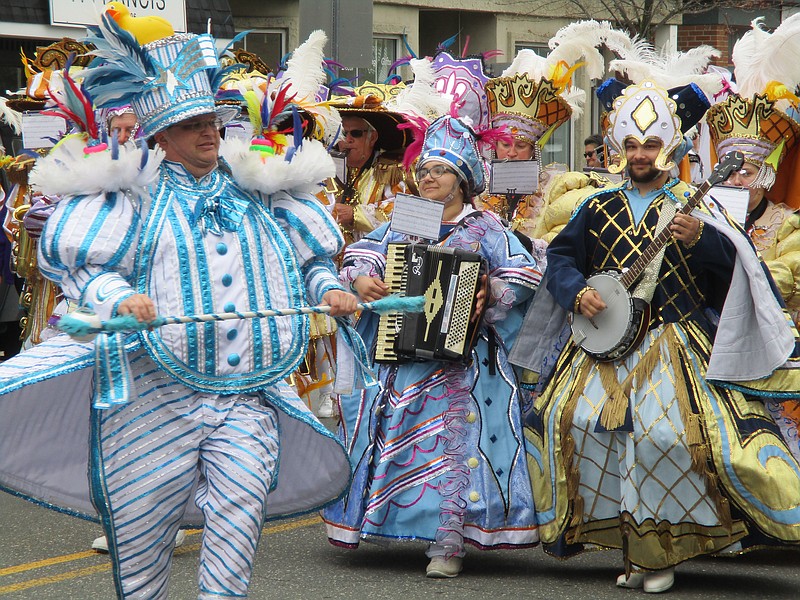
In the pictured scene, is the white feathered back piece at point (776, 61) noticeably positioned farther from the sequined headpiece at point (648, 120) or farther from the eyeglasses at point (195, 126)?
the eyeglasses at point (195, 126)

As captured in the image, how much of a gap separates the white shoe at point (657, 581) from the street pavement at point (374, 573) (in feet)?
0.14

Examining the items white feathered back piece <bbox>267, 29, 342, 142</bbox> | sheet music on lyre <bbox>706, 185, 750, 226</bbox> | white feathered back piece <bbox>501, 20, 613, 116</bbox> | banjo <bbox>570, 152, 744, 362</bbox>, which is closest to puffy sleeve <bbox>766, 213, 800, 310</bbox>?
sheet music on lyre <bbox>706, 185, 750, 226</bbox>

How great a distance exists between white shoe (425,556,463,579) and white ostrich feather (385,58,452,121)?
3.08m

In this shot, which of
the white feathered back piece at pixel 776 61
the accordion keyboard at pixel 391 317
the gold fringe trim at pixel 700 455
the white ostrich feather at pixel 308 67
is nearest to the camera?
the gold fringe trim at pixel 700 455

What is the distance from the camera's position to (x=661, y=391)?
5.78m

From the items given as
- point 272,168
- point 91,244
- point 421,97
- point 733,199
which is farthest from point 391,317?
point 421,97

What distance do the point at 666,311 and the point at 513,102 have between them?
10.0ft

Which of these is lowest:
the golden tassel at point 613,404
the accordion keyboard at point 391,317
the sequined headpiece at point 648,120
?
the golden tassel at point 613,404

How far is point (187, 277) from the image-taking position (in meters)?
4.41

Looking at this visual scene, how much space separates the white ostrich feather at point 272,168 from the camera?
4629mm

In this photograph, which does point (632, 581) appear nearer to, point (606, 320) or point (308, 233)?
point (606, 320)

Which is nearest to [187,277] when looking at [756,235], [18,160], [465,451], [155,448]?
[155,448]

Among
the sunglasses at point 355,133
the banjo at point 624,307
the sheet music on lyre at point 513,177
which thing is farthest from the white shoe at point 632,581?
the sunglasses at point 355,133

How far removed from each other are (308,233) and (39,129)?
3.43 metres
